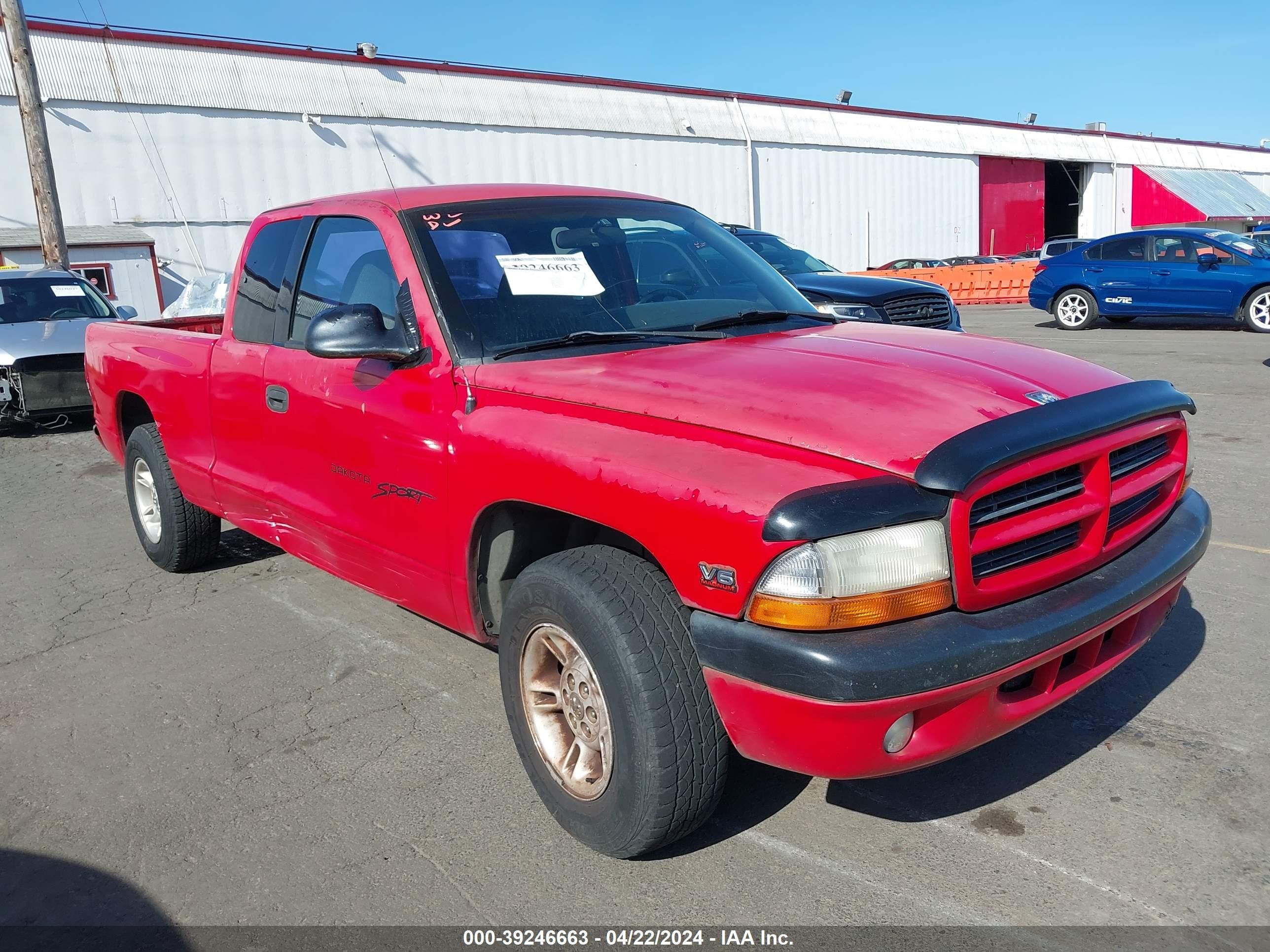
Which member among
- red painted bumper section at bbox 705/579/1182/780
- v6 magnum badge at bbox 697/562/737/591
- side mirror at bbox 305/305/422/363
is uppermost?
side mirror at bbox 305/305/422/363

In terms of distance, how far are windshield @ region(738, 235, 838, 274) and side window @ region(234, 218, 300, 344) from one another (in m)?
7.02

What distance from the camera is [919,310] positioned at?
29.8 feet

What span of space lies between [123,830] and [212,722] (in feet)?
2.32

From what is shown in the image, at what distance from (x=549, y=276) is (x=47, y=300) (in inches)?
413

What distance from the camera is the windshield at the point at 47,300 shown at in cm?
1126

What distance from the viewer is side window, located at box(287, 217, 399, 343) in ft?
11.9

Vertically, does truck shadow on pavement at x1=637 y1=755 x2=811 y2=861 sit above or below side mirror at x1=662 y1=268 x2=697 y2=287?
below

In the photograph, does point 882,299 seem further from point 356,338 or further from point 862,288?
point 356,338

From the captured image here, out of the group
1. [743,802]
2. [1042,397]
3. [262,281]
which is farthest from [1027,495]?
[262,281]

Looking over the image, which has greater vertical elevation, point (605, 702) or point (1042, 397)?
point (1042, 397)

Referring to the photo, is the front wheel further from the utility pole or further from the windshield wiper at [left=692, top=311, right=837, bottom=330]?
the utility pole

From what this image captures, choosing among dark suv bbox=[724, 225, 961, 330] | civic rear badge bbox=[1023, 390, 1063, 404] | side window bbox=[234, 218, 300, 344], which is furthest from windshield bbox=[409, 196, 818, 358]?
dark suv bbox=[724, 225, 961, 330]

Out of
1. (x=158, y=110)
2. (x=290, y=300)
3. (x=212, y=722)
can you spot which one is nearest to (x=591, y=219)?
(x=290, y=300)

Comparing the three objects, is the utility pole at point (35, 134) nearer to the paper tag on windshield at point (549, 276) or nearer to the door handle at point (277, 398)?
the door handle at point (277, 398)
